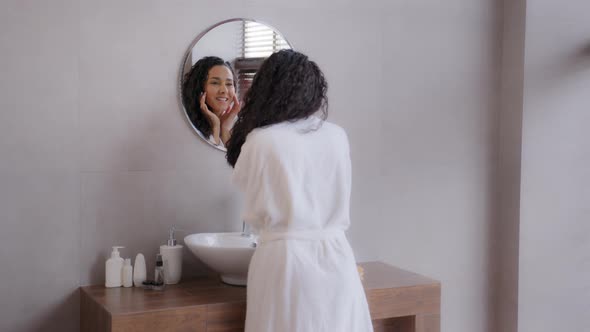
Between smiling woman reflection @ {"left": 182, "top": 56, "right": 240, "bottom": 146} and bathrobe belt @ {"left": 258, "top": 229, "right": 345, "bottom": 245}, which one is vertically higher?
smiling woman reflection @ {"left": 182, "top": 56, "right": 240, "bottom": 146}

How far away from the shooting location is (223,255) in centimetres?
268

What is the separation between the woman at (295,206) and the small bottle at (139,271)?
536 mm

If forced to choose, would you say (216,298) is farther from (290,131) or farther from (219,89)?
(219,89)

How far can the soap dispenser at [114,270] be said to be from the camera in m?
2.76

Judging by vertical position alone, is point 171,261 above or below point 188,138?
below

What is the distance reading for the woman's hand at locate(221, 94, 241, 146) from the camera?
3.02 metres

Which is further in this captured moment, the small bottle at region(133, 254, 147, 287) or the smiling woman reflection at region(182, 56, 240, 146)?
the smiling woman reflection at region(182, 56, 240, 146)

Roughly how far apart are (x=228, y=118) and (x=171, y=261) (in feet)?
2.14

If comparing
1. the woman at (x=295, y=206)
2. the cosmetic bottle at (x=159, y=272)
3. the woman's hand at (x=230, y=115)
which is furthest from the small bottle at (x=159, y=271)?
the woman's hand at (x=230, y=115)

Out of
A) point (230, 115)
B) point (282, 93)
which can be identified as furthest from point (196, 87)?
point (282, 93)

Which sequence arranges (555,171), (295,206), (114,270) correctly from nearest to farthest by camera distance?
(295,206)
(114,270)
(555,171)

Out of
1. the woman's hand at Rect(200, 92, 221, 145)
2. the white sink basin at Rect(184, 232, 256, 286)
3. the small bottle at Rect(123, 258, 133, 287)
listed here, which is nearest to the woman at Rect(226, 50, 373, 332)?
the white sink basin at Rect(184, 232, 256, 286)

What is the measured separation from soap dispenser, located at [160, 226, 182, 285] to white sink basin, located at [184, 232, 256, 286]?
71 mm

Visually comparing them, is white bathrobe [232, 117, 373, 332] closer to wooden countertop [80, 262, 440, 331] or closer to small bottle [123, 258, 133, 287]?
wooden countertop [80, 262, 440, 331]
